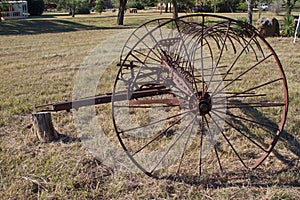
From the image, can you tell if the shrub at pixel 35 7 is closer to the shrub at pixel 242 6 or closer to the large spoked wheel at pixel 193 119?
the shrub at pixel 242 6

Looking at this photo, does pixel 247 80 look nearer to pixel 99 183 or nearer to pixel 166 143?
pixel 166 143

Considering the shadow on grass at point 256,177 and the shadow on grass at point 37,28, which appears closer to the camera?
the shadow on grass at point 256,177

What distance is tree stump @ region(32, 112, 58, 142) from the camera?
2902 mm

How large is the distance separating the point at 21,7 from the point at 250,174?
3310 cm

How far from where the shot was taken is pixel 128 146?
2.89 m

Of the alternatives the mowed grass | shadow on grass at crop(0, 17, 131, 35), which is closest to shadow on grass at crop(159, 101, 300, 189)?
the mowed grass

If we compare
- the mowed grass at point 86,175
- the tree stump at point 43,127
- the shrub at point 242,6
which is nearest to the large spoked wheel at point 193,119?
the mowed grass at point 86,175

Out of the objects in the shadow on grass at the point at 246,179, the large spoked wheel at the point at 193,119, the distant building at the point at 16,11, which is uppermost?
the distant building at the point at 16,11

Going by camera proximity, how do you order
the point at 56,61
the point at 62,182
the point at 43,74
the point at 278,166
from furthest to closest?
the point at 56,61
the point at 43,74
the point at 278,166
the point at 62,182

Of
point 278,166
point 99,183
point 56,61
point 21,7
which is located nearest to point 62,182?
point 99,183

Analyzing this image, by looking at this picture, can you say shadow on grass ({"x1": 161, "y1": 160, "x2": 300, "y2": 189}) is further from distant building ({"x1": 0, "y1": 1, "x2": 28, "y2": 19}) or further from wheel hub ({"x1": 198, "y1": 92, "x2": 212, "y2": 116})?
distant building ({"x1": 0, "y1": 1, "x2": 28, "y2": 19})

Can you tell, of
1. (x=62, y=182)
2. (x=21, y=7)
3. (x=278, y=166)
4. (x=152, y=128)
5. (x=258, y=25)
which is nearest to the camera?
(x=62, y=182)

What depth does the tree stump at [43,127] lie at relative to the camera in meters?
2.90

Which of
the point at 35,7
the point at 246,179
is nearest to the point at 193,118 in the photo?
the point at 246,179
